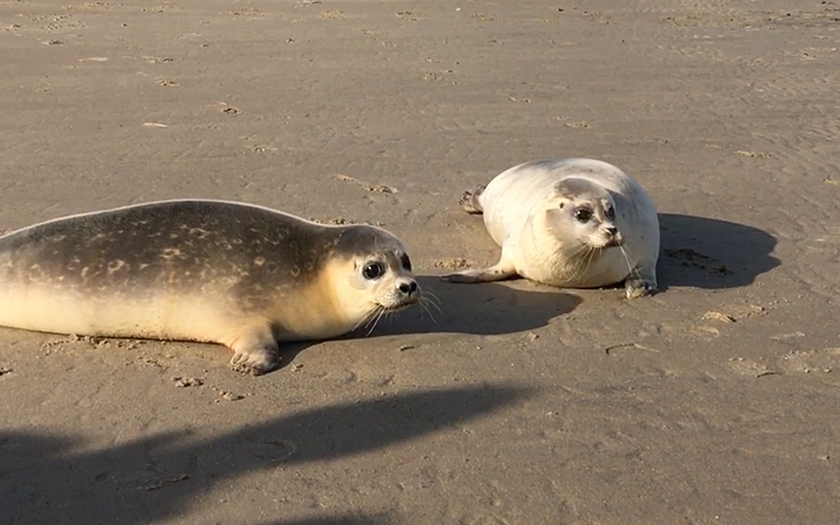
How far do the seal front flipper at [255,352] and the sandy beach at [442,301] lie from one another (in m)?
0.06

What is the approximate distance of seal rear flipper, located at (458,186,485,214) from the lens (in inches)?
243

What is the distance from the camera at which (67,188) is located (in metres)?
6.27

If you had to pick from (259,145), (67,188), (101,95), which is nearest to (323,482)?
(67,188)

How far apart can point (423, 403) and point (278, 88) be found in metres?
5.50

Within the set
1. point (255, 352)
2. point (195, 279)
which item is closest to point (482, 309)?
point (255, 352)

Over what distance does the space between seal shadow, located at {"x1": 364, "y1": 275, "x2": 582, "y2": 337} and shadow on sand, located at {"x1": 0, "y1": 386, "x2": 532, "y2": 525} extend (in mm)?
669

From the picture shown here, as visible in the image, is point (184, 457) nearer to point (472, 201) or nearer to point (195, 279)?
point (195, 279)

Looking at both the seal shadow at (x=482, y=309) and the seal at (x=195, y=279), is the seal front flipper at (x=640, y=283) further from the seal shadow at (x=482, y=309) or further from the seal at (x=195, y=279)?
the seal at (x=195, y=279)

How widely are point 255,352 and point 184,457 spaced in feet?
2.51

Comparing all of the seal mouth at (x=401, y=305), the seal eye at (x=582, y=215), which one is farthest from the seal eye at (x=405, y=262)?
the seal eye at (x=582, y=215)

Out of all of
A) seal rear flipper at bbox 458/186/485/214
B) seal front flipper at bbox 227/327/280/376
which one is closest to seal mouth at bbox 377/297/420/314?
seal front flipper at bbox 227/327/280/376

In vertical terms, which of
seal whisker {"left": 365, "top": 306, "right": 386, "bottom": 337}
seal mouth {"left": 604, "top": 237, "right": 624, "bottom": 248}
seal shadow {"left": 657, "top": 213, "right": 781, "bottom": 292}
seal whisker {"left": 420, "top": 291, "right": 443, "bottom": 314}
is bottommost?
seal shadow {"left": 657, "top": 213, "right": 781, "bottom": 292}

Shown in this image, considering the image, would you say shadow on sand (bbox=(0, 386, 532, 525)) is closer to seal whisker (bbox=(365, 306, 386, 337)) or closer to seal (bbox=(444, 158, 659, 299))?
seal whisker (bbox=(365, 306, 386, 337))

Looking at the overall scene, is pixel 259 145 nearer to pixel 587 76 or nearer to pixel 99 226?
pixel 99 226
